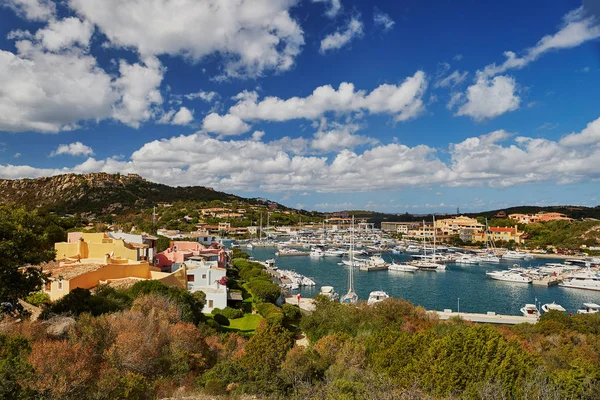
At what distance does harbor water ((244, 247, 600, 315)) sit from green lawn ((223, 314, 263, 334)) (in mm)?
13550

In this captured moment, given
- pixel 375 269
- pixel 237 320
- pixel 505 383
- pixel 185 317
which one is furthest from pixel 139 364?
pixel 375 269

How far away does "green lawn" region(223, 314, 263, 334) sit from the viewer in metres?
18.2

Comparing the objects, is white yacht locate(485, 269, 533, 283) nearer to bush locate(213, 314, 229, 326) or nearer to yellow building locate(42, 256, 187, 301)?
bush locate(213, 314, 229, 326)

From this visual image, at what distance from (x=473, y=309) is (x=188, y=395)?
1049 inches

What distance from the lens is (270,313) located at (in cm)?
1973

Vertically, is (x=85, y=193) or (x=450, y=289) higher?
(x=85, y=193)

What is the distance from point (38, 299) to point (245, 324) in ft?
29.0

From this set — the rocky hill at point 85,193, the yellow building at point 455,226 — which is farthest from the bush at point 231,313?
the rocky hill at point 85,193

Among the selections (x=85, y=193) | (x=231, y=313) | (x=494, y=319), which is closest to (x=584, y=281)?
(x=494, y=319)

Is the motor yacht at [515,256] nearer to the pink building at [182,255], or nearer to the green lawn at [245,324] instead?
the pink building at [182,255]

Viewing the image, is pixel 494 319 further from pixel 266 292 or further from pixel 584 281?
pixel 584 281

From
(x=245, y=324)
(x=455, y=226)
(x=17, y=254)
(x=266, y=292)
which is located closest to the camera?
(x=17, y=254)

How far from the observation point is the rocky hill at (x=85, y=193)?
89.4 metres

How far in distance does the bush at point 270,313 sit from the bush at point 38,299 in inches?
351
